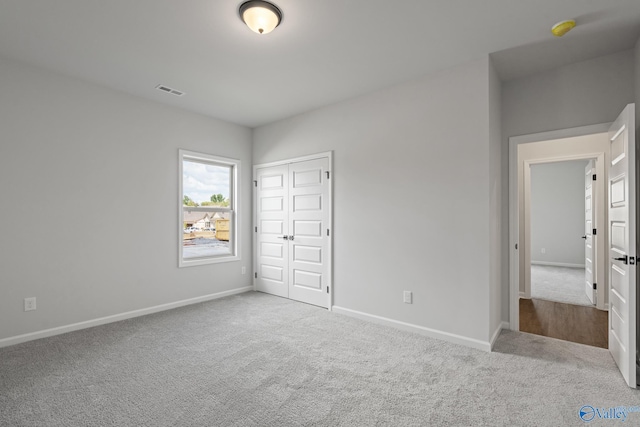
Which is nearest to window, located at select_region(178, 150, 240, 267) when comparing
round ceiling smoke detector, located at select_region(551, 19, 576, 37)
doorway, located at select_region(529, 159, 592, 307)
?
round ceiling smoke detector, located at select_region(551, 19, 576, 37)

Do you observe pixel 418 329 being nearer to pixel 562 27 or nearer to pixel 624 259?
pixel 624 259

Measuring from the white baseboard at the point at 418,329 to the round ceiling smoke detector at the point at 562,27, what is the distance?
2.71 m

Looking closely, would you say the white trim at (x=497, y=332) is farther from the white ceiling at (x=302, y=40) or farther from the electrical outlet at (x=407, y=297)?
the white ceiling at (x=302, y=40)

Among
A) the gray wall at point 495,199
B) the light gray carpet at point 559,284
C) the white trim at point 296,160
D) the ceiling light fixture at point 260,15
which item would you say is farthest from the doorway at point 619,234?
the ceiling light fixture at point 260,15

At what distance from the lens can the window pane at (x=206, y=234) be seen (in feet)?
15.0

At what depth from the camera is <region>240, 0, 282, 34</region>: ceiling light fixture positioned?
7.24 feet

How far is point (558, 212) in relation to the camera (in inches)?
304

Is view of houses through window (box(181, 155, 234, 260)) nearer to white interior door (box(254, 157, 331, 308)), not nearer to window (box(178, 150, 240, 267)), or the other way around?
window (box(178, 150, 240, 267))

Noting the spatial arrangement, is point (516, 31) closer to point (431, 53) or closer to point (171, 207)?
point (431, 53)

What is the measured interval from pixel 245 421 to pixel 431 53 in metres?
3.30

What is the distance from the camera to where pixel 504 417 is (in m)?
1.94

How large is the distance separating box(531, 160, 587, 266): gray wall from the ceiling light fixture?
756 cm

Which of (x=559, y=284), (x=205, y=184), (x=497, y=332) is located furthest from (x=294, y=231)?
(x=559, y=284)

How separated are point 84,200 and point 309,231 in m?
2.71
